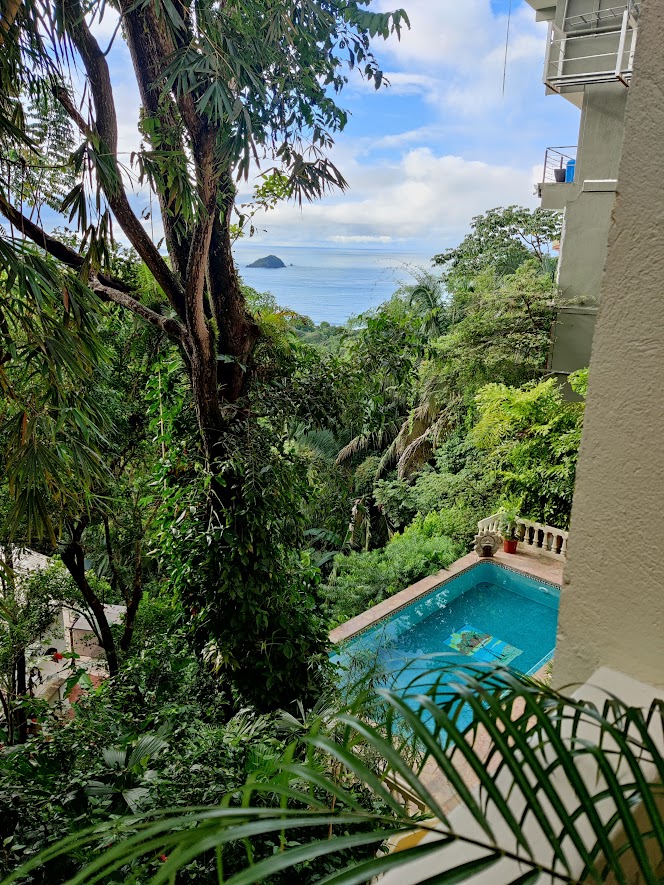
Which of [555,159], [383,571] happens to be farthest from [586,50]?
[383,571]

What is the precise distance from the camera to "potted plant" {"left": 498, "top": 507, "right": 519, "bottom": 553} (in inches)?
251

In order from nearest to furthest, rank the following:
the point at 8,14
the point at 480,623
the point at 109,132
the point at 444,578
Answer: the point at 8,14, the point at 109,132, the point at 480,623, the point at 444,578

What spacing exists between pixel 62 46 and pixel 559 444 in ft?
19.0

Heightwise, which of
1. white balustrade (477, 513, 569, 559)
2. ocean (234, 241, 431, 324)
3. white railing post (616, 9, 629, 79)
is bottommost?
white balustrade (477, 513, 569, 559)

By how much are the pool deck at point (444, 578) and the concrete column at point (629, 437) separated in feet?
14.1

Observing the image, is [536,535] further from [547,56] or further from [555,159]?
[547,56]

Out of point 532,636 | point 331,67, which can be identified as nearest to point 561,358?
point 532,636

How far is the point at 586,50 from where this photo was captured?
23.9 ft

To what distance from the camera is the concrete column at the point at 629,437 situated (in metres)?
0.67

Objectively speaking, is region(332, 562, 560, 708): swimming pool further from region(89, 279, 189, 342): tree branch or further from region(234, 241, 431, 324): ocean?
region(234, 241, 431, 324): ocean

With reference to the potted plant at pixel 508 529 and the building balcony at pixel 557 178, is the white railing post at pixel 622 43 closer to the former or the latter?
the building balcony at pixel 557 178

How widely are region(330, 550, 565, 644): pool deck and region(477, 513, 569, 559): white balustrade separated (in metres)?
0.08

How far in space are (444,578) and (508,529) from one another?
107cm

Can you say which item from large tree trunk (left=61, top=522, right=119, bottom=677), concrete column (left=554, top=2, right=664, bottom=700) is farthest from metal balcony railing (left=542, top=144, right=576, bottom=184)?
concrete column (left=554, top=2, right=664, bottom=700)
